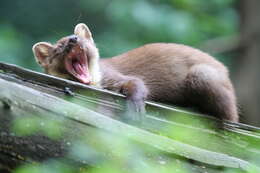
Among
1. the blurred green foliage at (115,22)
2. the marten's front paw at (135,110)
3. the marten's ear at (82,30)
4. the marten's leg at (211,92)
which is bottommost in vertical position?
the marten's front paw at (135,110)

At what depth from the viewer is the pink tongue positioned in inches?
290

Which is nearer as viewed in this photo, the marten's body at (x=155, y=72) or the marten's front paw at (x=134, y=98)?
the marten's front paw at (x=134, y=98)

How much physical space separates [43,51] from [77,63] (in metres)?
0.51

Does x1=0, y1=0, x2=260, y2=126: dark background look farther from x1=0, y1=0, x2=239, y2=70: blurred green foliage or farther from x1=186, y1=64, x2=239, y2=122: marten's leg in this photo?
x1=186, y1=64, x2=239, y2=122: marten's leg

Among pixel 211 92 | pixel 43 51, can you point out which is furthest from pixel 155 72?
pixel 43 51

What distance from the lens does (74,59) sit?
7688 mm

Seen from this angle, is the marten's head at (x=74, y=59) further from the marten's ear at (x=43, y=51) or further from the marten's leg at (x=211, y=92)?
the marten's leg at (x=211, y=92)

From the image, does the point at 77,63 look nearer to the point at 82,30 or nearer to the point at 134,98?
the point at 82,30

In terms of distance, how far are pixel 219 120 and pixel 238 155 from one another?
2.28 feet

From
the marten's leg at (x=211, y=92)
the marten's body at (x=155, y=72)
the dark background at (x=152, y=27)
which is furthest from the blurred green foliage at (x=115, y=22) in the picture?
the marten's leg at (x=211, y=92)

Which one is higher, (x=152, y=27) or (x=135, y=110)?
(x=152, y=27)

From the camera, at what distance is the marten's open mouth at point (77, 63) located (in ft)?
24.5

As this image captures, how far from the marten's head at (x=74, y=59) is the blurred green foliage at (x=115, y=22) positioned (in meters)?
3.16

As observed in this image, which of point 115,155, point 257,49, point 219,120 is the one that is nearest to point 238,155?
point 219,120
